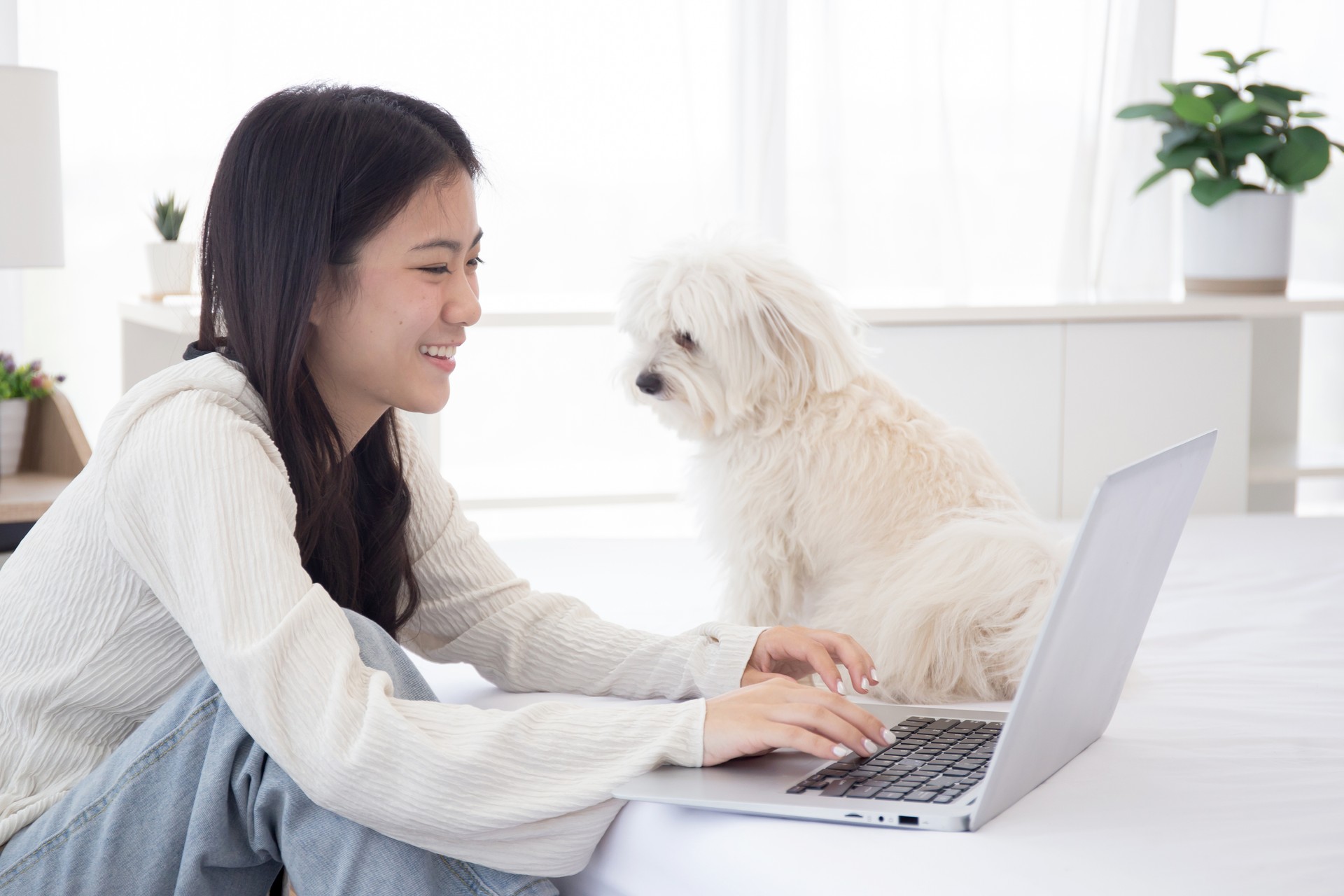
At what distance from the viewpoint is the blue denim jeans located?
102 cm

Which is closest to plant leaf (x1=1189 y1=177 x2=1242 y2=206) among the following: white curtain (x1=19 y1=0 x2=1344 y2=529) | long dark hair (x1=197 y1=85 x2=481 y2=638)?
white curtain (x1=19 y1=0 x2=1344 y2=529)

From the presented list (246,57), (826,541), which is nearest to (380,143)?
(826,541)

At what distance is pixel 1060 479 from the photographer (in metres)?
3.34

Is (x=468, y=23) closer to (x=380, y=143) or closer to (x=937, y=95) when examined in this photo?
(x=937, y=95)

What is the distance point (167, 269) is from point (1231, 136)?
8.81 ft

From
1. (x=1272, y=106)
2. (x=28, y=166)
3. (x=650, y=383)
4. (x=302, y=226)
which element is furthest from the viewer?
(x=1272, y=106)

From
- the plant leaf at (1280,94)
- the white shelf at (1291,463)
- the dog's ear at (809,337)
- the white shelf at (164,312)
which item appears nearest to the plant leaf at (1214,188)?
the plant leaf at (1280,94)

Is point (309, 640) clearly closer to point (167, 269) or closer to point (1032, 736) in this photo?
point (1032, 736)

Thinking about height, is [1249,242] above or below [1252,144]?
below

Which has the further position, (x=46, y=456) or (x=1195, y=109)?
(x=1195, y=109)

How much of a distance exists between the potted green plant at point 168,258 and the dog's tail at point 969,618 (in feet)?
6.52

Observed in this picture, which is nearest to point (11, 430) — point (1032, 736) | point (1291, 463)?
point (1032, 736)

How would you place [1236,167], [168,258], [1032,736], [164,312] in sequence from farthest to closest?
[1236,167] < [168,258] < [164,312] < [1032,736]

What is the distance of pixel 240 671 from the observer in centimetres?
98
